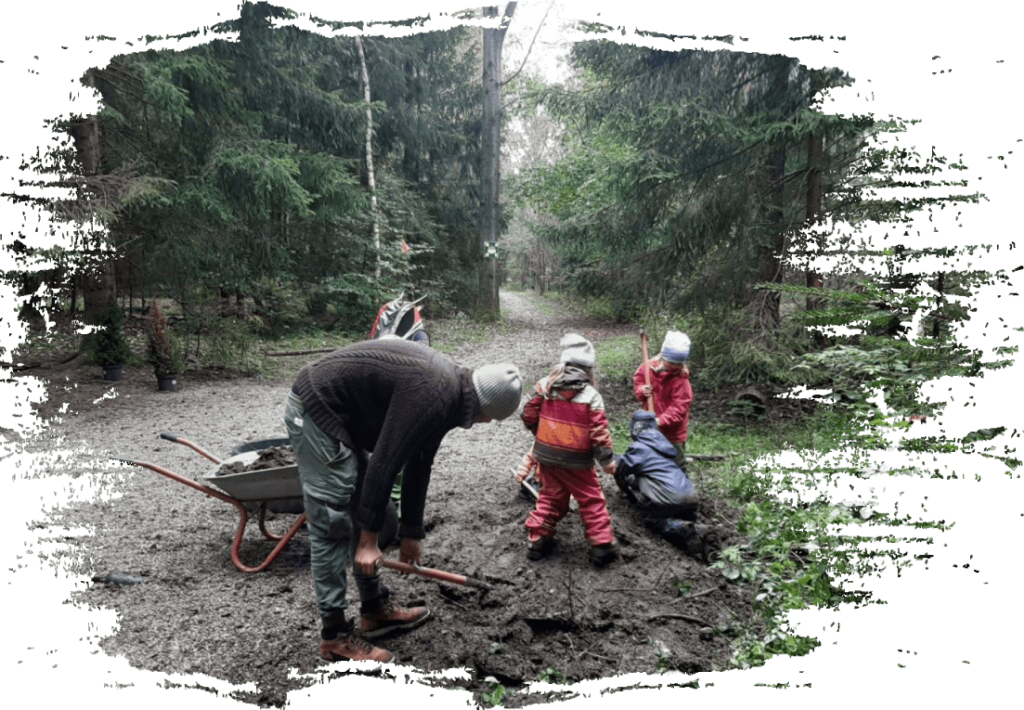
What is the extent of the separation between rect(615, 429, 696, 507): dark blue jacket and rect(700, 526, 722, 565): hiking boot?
0.88ft

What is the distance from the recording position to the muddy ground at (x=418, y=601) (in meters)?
2.74

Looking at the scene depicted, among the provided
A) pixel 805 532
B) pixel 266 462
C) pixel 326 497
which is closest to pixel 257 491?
pixel 266 462

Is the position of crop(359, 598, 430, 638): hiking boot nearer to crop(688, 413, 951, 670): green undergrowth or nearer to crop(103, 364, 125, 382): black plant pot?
crop(688, 413, 951, 670): green undergrowth

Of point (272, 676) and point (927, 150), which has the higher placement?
point (927, 150)

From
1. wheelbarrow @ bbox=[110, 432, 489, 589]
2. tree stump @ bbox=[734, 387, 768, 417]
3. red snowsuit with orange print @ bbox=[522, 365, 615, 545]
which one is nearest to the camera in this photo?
wheelbarrow @ bbox=[110, 432, 489, 589]

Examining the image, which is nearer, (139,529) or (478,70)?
(139,529)

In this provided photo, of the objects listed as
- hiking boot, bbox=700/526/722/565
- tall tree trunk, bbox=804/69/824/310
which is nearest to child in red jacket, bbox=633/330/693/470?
hiking boot, bbox=700/526/722/565

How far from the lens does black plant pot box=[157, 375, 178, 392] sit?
920 cm

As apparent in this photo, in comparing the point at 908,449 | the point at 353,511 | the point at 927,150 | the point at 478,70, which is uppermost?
the point at 478,70

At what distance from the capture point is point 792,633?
2.80 metres

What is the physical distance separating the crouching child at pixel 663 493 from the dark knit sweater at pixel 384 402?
7.32ft

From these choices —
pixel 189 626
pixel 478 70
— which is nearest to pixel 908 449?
pixel 189 626

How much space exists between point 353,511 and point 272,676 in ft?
2.87

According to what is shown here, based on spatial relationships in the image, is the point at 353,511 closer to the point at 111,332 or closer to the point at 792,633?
the point at 792,633
